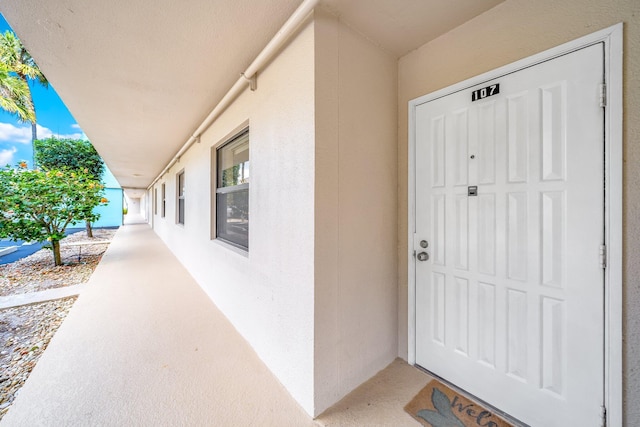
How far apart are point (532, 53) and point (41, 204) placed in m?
7.40

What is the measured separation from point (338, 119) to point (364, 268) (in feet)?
3.36

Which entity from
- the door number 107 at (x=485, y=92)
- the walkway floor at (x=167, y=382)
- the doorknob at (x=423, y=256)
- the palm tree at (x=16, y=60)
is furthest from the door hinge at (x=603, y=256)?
the palm tree at (x=16, y=60)

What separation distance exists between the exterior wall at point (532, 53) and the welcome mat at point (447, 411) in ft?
1.23

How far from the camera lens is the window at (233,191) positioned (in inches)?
98.7

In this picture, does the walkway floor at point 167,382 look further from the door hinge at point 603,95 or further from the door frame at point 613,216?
the door hinge at point 603,95

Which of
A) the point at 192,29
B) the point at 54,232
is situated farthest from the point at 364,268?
the point at 54,232

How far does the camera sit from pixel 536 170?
1.29m

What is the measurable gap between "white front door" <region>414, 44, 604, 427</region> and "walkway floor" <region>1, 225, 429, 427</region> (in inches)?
21.9

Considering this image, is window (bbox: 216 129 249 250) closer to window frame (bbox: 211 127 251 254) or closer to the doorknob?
window frame (bbox: 211 127 251 254)

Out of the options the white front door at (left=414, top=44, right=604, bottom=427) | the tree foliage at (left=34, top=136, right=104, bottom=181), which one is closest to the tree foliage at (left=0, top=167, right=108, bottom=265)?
the white front door at (left=414, top=44, right=604, bottom=427)

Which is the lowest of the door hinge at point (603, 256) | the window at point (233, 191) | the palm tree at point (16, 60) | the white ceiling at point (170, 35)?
the door hinge at point (603, 256)

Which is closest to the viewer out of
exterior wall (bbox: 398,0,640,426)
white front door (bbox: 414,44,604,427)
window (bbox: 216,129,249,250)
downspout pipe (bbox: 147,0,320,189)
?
exterior wall (bbox: 398,0,640,426)

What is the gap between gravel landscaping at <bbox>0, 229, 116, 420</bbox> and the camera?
1774 millimetres

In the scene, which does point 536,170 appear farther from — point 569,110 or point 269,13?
point 269,13
